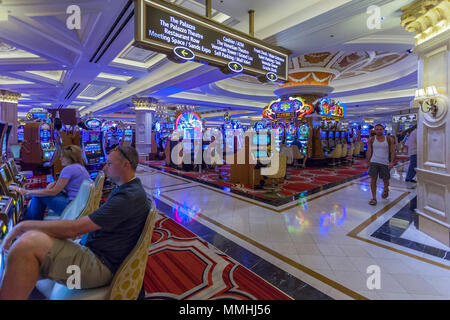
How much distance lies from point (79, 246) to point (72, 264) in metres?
0.11

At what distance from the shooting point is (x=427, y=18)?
2.75 m

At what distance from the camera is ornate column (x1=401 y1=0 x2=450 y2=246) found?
2.59m

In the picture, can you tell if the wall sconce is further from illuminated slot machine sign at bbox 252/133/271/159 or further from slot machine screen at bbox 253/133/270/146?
slot machine screen at bbox 253/133/270/146

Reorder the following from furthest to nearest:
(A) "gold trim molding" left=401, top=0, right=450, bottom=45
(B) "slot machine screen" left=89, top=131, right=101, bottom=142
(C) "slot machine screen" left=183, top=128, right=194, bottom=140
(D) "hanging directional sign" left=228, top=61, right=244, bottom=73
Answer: (C) "slot machine screen" left=183, top=128, right=194, bottom=140 → (B) "slot machine screen" left=89, top=131, right=101, bottom=142 → (D) "hanging directional sign" left=228, top=61, right=244, bottom=73 → (A) "gold trim molding" left=401, top=0, right=450, bottom=45

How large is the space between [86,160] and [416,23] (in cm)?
565

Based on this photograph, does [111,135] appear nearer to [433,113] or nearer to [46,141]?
[46,141]

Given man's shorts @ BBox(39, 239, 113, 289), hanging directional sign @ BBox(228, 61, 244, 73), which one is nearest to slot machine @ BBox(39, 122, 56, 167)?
hanging directional sign @ BBox(228, 61, 244, 73)

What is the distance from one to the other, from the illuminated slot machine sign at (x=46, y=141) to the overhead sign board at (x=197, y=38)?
643 cm

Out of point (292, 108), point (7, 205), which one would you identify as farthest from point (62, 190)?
point (292, 108)

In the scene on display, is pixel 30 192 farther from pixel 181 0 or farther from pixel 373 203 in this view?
pixel 373 203

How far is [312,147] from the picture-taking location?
29.6ft

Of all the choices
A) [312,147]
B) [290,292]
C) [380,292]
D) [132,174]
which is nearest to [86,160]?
[132,174]

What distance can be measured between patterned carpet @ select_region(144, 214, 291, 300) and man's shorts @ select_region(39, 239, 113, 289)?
615mm

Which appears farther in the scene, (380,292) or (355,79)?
(355,79)
